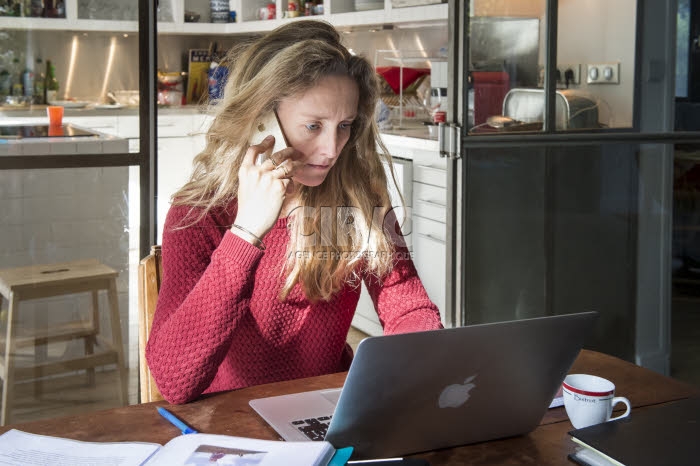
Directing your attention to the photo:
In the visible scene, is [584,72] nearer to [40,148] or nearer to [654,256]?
[654,256]

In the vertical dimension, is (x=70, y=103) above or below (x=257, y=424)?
above

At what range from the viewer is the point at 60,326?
2.41 metres

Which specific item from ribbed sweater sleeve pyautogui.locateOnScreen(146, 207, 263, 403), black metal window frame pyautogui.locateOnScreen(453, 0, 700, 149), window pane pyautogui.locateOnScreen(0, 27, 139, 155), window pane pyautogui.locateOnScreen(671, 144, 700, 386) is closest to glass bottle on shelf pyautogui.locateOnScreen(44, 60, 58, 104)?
window pane pyautogui.locateOnScreen(0, 27, 139, 155)

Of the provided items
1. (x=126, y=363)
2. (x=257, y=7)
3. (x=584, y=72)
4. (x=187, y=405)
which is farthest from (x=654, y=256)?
(x=187, y=405)

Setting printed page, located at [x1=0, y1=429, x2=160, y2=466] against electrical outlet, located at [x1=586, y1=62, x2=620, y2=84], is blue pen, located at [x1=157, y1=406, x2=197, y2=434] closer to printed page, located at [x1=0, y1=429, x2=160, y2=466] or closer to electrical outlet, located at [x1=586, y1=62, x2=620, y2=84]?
printed page, located at [x1=0, y1=429, x2=160, y2=466]

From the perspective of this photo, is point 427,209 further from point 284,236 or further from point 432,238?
point 284,236

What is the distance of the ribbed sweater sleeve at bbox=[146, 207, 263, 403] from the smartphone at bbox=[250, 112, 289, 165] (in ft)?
1.24

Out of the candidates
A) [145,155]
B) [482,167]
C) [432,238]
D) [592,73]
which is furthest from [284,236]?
[432,238]

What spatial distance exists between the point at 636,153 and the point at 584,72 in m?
0.36

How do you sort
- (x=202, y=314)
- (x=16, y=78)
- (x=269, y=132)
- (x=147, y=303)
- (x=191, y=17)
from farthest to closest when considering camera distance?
(x=191, y=17), (x=16, y=78), (x=269, y=132), (x=147, y=303), (x=202, y=314)

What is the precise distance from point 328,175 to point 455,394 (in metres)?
0.86

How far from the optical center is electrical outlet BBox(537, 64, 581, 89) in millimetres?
2764

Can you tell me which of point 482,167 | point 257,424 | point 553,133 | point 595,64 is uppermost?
point 595,64

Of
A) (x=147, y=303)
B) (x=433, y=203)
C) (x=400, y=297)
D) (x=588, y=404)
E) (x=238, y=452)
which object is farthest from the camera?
(x=433, y=203)
